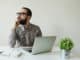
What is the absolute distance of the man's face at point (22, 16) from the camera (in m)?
2.53

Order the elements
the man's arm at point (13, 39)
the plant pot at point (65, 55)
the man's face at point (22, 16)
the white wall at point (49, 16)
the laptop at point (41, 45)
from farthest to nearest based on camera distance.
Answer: the white wall at point (49, 16)
the man's face at point (22, 16)
the man's arm at point (13, 39)
the laptop at point (41, 45)
the plant pot at point (65, 55)

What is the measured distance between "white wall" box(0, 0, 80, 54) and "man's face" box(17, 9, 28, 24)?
0.30ft

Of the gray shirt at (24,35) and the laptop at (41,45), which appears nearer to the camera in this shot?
the laptop at (41,45)

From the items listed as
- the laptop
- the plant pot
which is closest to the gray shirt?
the laptop

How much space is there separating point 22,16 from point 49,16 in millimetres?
489

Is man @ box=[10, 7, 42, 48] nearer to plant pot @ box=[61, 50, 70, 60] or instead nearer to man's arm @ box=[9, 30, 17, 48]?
man's arm @ box=[9, 30, 17, 48]

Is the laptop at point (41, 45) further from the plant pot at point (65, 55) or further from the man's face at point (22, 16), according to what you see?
the man's face at point (22, 16)

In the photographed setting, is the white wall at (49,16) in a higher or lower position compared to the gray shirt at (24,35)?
higher

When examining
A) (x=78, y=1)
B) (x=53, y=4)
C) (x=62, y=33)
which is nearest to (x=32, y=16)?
(x=53, y=4)

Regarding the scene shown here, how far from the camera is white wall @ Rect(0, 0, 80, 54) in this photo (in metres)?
2.68

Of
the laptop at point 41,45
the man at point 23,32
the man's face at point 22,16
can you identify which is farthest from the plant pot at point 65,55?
the man's face at point 22,16

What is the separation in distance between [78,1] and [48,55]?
136 centimetres

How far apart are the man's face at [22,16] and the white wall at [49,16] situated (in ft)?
0.30

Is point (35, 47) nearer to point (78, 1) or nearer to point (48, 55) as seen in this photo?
point (48, 55)
